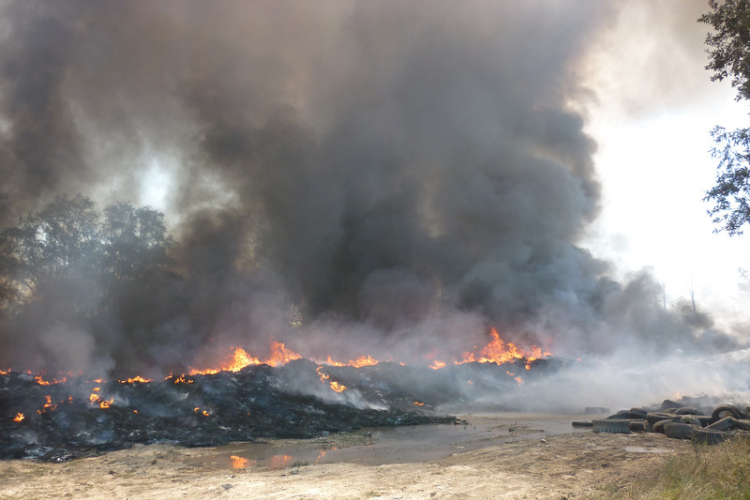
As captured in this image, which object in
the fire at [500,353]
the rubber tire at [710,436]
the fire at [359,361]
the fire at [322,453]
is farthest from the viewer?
the fire at [500,353]

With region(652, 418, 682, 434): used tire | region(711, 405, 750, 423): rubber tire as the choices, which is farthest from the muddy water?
region(711, 405, 750, 423): rubber tire

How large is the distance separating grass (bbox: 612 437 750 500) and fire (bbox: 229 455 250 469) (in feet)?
35.0

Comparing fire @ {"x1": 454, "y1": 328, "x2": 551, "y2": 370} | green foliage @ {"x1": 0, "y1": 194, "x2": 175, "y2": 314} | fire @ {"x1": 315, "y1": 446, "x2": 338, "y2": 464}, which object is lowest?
fire @ {"x1": 315, "y1": 446, "x2": 338, "y2": 464}

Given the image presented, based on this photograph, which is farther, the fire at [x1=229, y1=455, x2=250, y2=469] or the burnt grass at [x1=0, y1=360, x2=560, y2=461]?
the burnt grass at [x1=0, y1=360, x2=560, y2=461]

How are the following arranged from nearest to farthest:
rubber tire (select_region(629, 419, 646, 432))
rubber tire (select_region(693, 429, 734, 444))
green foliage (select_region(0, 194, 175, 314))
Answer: rubber tire (select_region(693, 429, 734, 444)), rubber tire (select_region(629, 419, 646, 432)), green foliage (select_region(0, 194, 175, 314))

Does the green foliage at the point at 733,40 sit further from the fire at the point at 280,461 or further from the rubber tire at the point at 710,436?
the fire at the point at 280,461

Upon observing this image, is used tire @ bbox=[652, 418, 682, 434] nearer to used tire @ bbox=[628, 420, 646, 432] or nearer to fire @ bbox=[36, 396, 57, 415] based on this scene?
used tire @ bbox=[628, 420, 646, 432]

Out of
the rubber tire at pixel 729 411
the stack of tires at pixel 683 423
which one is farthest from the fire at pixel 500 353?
the rubber tire at pixel 729 411

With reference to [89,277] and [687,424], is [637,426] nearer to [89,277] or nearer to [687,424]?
[687,424]

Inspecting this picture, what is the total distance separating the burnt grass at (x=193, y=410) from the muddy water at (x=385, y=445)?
1.64 m

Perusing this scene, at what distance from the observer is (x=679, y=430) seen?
13867 millimetres

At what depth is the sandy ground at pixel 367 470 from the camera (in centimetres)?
883

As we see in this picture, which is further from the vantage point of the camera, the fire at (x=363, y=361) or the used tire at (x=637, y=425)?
the fire at (x=363, y=361)

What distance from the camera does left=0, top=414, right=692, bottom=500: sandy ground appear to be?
29.0 ft
